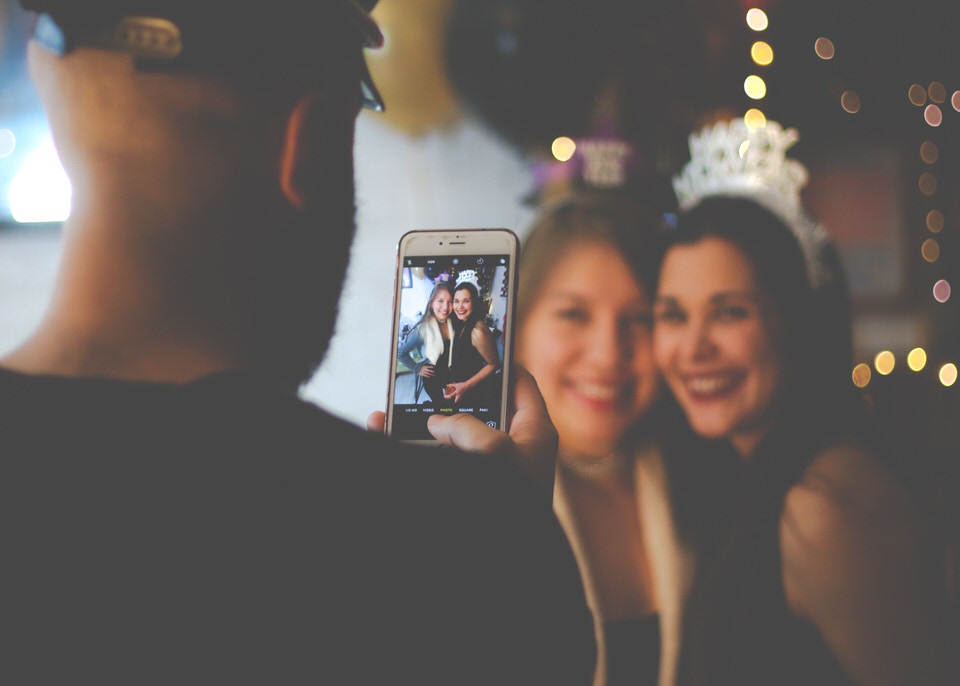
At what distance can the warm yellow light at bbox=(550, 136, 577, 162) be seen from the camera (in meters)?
0.90

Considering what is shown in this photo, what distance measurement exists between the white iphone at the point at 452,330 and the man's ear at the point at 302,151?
163mm

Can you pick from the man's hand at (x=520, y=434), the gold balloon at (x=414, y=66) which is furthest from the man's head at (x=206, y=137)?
the gold balloon at (x=414, y=66)

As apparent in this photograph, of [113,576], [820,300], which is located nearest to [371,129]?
[820,300]

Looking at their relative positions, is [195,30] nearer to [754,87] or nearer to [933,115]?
[754,87]

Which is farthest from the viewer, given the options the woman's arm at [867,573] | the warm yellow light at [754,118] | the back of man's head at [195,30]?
the warm yellow light at [754,118]

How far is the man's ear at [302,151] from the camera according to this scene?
0.44 metres

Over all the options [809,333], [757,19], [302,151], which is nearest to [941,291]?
[809,333]

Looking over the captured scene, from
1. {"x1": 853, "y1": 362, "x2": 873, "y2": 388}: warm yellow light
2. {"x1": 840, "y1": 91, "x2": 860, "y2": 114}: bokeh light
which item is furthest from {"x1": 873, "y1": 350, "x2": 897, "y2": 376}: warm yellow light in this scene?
{"x1": 840, "y1": 91, "x2": 860, "y2": 114}: bokeh light

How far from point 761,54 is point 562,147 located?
10.1 inches

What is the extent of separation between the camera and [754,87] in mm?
924

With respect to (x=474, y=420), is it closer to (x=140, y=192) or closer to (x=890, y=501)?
(x=140, y=192)

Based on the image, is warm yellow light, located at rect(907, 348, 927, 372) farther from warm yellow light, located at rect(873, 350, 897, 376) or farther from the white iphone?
the white iphone

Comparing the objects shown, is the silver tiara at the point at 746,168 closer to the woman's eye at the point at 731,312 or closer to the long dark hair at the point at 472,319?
the woman's eye at the point at 731,312

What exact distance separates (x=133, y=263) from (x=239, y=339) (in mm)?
67
